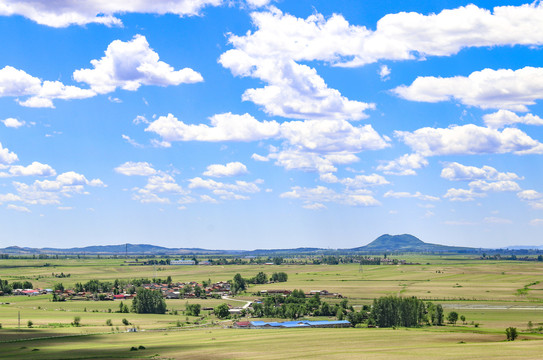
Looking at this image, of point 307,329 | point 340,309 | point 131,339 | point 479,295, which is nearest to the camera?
point 131,339

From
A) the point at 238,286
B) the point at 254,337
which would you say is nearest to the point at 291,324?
the point at 254,337

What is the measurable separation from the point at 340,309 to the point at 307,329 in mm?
20621

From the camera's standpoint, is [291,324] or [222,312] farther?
[222,312]

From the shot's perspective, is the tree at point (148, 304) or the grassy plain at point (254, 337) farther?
the tree at point (148, 304)

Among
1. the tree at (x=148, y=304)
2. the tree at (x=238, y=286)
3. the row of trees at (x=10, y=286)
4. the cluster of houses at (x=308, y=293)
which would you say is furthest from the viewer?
the tree at (x=238, y=286)

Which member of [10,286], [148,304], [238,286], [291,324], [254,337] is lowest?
[291,324]

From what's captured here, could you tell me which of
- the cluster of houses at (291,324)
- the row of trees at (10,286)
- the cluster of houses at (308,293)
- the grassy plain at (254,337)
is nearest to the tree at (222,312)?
the grassy plain at (254,337)

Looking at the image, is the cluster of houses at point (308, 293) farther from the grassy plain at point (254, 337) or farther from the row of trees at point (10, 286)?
the row of trees at point (10, 286)

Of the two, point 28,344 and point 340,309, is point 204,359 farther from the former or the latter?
point 340,309

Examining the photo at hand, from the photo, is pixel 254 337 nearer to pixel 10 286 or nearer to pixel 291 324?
pixel 291 324

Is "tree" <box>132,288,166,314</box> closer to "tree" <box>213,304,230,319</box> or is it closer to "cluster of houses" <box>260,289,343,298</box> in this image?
"tree" <box>213,304,230,319</box>

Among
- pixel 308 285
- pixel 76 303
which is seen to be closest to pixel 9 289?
pixel 76 303

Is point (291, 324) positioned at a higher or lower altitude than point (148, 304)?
lower

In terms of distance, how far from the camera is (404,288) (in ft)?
584
